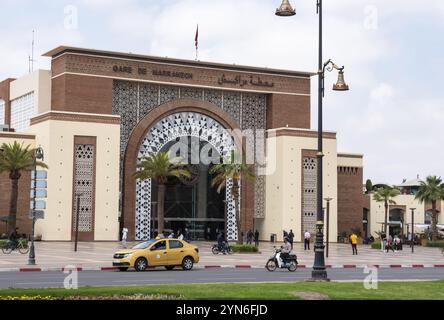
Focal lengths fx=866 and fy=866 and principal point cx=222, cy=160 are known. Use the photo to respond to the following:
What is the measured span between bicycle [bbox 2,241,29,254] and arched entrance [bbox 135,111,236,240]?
2183 cm

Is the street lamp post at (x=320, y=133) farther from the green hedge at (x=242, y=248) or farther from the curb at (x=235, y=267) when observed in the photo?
the green hedge at (x=242, y=248)

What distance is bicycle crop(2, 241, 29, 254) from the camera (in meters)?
50.5

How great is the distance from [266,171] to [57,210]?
20139mm

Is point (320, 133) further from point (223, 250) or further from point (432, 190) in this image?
point (432, 190)

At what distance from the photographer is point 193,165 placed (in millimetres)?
76500

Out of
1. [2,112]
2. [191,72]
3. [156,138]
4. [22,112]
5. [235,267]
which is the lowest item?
[235,267]

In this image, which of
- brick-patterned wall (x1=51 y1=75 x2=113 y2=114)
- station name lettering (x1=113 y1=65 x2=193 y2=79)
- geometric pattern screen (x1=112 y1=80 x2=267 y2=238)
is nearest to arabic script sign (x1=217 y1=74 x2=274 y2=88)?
geometric pattern screen (x1=112 y1=80 x2=267 y2=238)

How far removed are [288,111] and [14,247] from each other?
34.4 metres

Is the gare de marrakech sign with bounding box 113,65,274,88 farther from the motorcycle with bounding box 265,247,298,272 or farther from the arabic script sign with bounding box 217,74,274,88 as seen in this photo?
the motorcycle with bounding box 265,247,298,272

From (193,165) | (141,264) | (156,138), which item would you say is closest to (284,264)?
(141,264)

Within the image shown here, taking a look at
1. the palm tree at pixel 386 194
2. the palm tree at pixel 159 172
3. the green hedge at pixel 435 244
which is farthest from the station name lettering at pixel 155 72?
the palm tree at pixel 386 194

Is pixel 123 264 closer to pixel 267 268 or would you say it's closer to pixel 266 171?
pixel 267 268
